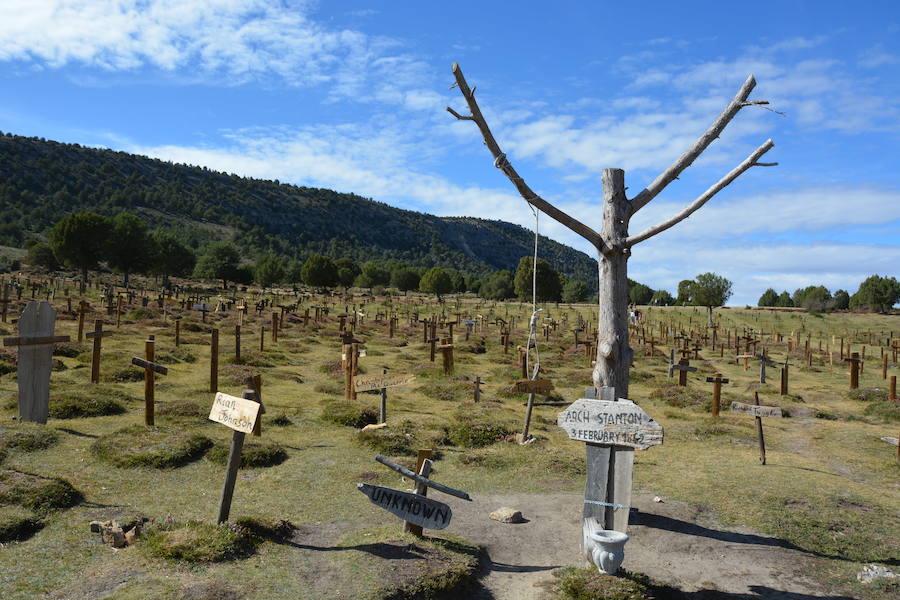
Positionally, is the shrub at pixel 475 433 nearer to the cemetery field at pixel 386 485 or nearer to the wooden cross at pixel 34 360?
the cemetery field at pixel 386 485

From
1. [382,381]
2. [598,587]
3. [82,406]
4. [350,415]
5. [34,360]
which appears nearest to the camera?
[598,587]

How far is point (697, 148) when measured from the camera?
28.7ft

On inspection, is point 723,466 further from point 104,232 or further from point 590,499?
point 104,232

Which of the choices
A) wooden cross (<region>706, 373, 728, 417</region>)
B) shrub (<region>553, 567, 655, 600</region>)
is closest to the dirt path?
shrub (<region>553, 567, 655, 600</region>)

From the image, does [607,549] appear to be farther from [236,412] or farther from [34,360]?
[34,360]

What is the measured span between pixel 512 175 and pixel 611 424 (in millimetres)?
3589

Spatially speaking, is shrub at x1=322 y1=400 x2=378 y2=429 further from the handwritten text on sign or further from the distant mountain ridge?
the distant mountain ridge

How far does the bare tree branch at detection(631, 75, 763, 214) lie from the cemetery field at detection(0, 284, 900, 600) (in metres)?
5.42

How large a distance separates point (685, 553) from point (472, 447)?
669 centimetres

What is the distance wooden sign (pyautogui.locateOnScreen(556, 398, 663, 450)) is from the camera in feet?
25.1

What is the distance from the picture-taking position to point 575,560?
8969mm

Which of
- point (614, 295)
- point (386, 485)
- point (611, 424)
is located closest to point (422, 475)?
point (611, 424)

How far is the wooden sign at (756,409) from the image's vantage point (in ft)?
68.6

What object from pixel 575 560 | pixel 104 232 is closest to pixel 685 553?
pixel 575 560
